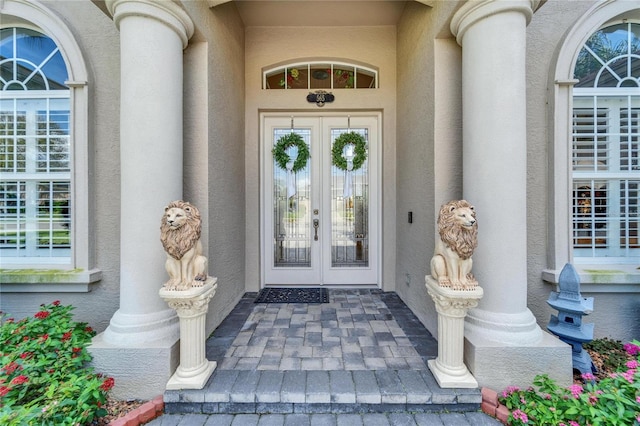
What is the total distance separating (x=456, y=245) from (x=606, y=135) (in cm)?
221

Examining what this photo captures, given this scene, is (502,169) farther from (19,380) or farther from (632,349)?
(19,380)

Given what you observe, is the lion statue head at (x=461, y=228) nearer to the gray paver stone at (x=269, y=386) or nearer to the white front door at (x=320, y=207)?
the gray paver stone at (x=269, y=386)

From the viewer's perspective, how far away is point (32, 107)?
2.76m

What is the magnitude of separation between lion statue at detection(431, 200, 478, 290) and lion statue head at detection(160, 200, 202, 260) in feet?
5.70

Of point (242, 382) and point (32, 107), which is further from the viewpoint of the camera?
point (32, 107)

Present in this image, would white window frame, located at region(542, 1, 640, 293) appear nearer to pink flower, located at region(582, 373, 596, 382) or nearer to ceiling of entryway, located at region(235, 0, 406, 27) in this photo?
pink flower, located at region(582, 373, 596, 382)

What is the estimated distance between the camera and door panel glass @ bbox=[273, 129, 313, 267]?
4.11 meters

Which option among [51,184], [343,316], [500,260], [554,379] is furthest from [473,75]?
[51,184]

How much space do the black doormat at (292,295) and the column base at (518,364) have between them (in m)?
1.91

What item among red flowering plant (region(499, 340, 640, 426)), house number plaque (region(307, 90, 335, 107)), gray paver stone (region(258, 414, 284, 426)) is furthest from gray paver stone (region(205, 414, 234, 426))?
house number plaque (region(307, 90, 335, 107))

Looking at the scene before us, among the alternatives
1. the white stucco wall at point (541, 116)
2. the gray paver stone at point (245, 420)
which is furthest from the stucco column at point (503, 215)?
the gray paver stone at point (245, 420)

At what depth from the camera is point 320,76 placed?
13.1ft

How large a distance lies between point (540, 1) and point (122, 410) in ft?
13.9

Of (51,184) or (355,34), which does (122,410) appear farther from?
(355,34)
